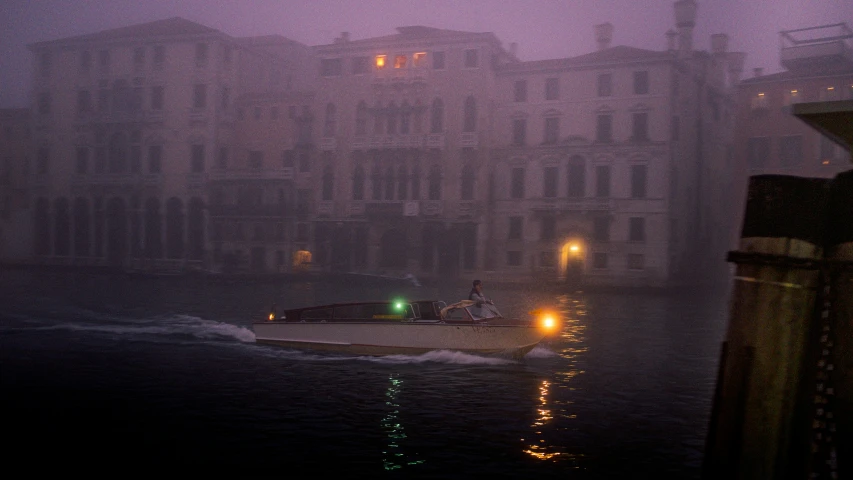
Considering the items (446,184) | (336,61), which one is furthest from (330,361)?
(336,61)

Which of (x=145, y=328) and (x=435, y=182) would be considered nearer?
(x=145, y=328)

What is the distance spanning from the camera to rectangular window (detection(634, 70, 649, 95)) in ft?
152

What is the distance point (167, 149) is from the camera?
58562 mm

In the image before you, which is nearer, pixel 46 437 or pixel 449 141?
pixel 46 437

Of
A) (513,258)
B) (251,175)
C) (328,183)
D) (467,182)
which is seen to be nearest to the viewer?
(513,258)

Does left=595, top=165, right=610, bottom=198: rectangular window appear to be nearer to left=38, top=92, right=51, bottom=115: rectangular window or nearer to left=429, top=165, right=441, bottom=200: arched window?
left=429, top=165, right=441, bottom=200: arched window

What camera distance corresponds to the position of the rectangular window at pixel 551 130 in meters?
48.9

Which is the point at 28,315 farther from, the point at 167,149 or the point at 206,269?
the point at 167,149

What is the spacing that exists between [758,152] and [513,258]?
51.9 feet

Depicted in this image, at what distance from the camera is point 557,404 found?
13.0m

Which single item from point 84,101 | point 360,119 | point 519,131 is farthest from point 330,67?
point 84,101

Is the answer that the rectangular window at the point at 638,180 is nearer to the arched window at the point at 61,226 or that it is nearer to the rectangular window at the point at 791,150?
the rectangular window at the point at 791,150

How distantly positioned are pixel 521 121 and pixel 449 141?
191 inches

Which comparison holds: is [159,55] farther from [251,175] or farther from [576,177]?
[576,177]
